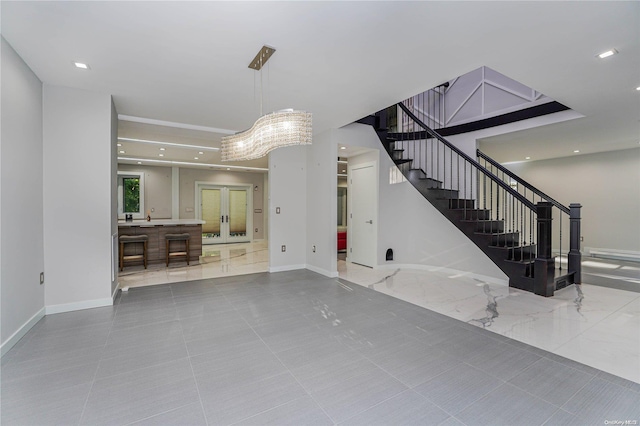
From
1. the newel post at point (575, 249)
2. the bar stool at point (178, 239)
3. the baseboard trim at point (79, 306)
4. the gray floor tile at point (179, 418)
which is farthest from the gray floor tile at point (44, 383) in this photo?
the newel post at point (575, 249)

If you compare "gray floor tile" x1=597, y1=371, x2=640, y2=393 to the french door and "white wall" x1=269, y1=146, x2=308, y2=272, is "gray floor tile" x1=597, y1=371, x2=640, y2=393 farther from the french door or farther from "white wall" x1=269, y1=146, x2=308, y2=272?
the french door

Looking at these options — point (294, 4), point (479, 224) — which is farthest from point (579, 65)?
point (294, 4)

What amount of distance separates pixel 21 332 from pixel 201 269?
3.24m

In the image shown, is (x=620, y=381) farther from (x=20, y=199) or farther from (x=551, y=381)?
(x=20, y=199)

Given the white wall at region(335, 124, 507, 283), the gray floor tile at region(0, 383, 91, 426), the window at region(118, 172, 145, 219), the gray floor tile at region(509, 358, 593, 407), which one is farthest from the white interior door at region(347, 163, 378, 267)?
the window at region(118, 172, 145, 219)

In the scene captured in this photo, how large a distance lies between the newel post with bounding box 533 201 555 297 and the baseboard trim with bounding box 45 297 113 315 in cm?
599

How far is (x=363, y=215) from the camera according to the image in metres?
6.36

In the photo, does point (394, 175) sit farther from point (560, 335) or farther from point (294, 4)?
point (294, 4)

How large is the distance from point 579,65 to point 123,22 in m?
4.31

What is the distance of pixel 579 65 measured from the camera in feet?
9.70

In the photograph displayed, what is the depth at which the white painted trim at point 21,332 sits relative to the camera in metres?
2.52

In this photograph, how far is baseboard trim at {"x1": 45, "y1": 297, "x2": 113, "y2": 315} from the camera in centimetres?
348

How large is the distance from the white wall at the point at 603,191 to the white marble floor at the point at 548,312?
3.75 metres

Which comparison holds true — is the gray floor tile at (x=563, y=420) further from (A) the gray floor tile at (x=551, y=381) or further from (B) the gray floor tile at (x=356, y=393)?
(B) the gray floor tile at (x=356, y=393)
